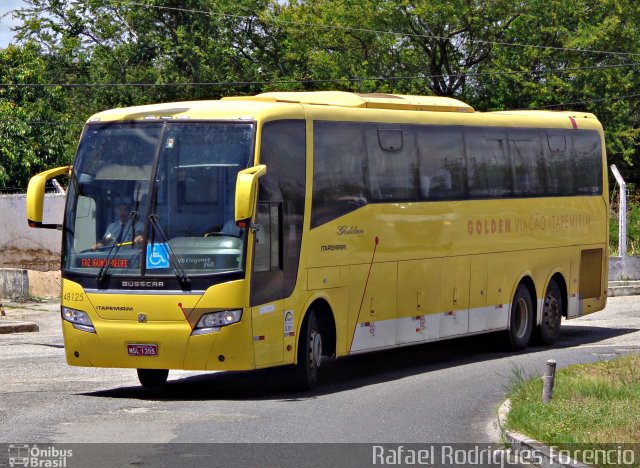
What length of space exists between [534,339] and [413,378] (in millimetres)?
5534

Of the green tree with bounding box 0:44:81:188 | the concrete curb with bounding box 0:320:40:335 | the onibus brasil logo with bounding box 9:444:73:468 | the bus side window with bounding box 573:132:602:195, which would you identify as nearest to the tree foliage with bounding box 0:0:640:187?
the green tree with bounding box 0:44:81:188

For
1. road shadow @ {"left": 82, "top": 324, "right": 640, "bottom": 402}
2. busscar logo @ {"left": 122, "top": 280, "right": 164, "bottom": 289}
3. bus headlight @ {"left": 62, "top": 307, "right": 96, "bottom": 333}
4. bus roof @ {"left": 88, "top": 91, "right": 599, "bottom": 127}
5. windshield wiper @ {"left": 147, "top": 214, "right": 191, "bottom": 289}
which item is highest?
bus roof @ {"left": 88, "top": 91, "right": 599, "bottom": 127}

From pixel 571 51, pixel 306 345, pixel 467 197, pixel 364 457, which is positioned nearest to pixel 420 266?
pixel 467 197

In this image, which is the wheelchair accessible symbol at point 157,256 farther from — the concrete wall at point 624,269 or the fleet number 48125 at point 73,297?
the concrete wall at point 624,269

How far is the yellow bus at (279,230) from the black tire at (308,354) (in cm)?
2

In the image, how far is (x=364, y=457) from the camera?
10.3 meters

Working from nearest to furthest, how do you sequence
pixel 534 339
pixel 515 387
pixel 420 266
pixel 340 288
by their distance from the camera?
pixel 515 387
pixel 340 288
pixel 420 266
pixel 534 339

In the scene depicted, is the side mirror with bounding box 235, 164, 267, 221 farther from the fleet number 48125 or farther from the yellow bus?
the fleet number 48125

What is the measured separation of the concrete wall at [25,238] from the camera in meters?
32.3

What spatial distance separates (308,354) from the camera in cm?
1488

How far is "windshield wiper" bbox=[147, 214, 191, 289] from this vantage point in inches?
539

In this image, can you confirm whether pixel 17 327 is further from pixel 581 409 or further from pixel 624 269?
pixel 624 269

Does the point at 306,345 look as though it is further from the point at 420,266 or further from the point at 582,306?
the point at 582,306

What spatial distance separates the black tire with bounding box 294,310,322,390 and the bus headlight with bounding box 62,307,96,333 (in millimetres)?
2454
